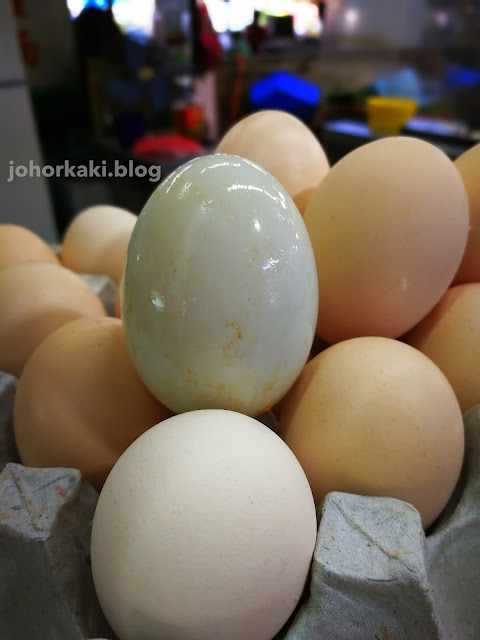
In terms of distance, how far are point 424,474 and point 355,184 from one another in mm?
368

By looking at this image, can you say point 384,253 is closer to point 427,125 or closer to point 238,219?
point 238,219

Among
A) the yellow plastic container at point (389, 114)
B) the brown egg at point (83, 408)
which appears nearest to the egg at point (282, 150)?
the brown egg at point (83, 408)

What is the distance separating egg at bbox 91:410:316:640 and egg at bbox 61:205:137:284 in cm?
62

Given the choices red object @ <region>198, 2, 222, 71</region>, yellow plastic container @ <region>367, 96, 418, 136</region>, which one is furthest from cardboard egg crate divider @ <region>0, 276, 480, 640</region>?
red object @ <region>198, 2, 222, 71</region>

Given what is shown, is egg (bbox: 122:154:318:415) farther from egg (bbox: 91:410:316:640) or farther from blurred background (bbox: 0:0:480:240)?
blurred background (bbox: 0:0:480:240)

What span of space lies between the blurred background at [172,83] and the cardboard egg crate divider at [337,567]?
196 centimetres

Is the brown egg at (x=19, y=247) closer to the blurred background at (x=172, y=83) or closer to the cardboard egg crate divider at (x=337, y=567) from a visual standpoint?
the cardboard egg crate divider at (x=337, y=567)

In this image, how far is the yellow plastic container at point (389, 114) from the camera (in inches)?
96.6

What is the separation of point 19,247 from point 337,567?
2.68ft

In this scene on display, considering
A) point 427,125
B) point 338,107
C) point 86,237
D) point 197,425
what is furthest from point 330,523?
point 338,107

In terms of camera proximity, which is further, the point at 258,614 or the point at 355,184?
the point at 355,184

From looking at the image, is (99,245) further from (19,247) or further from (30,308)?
(30,308)

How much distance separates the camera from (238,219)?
56cm

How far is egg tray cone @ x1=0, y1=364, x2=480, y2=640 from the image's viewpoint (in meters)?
0.53
